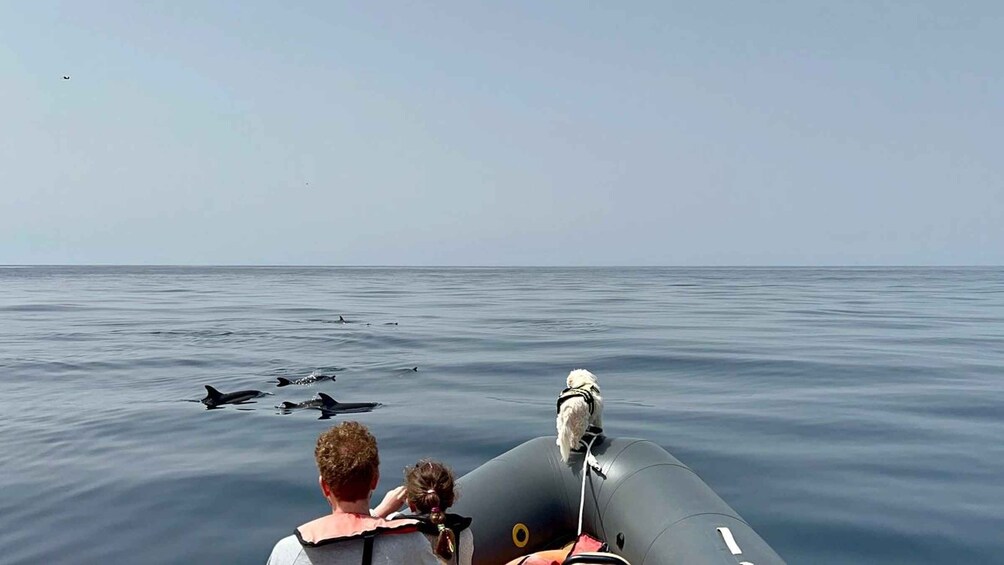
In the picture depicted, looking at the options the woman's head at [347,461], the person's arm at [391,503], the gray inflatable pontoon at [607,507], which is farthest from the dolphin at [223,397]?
the woman's head at [347,461]

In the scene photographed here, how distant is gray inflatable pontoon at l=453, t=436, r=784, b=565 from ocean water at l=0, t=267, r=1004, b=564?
2.27 m

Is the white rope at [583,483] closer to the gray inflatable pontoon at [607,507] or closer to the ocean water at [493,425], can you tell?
the gray inflatable pontoon at [607,507]

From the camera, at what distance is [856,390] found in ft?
49.3

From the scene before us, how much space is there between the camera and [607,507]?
582cm

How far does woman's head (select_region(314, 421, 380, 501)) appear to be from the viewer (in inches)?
137

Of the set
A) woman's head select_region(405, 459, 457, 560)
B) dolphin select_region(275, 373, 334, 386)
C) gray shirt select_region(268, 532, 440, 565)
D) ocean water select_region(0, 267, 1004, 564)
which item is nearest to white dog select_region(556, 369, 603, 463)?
woman's head select_region(405, 459, 457, 560)

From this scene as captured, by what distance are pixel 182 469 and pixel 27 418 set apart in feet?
17.4

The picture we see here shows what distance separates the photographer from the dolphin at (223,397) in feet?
47.0

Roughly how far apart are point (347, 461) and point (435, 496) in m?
0.64

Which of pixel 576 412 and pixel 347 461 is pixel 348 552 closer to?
Result: pixel 347 461

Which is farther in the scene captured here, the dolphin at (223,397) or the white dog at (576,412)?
the dolphin at (223,397)

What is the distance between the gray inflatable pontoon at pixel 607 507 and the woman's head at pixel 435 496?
1.65 meters

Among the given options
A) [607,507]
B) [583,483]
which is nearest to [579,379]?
[583,483]

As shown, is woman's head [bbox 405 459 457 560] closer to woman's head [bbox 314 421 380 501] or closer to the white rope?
woman's head [bbox 314 421 380 501]
